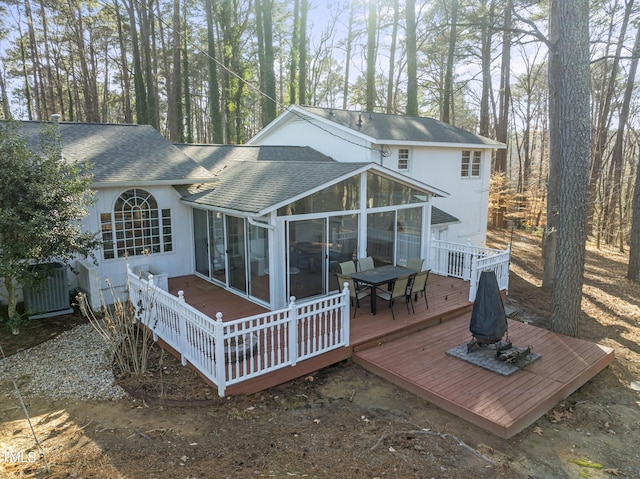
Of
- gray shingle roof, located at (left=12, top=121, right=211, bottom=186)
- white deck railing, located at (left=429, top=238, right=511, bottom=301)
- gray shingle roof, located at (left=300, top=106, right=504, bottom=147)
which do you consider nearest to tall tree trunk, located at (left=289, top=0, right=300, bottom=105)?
gray shingle roof, located at (left=300, top=106, right=504, bottom=147)

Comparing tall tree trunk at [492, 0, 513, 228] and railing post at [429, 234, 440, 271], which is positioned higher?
tall tree trunk at [492, 0, 513, 228]

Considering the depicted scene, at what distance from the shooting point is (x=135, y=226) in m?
9.87

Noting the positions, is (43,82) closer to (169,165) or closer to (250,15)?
(250,15)

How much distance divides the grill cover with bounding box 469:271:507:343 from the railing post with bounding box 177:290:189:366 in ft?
14.7

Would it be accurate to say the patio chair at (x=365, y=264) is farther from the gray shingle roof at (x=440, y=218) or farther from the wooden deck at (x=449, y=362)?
the gray shingle roof at (x=440, y=218)

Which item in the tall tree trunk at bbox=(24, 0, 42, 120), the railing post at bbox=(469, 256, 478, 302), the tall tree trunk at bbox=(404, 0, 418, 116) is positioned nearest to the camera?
the railing post at bbox=(469, 256, 478, 302)

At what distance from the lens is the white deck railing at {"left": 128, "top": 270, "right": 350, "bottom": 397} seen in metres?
5.67

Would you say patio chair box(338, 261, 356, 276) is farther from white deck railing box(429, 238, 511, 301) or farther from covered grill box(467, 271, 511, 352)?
covered grill box(467, 271, 511, 352)

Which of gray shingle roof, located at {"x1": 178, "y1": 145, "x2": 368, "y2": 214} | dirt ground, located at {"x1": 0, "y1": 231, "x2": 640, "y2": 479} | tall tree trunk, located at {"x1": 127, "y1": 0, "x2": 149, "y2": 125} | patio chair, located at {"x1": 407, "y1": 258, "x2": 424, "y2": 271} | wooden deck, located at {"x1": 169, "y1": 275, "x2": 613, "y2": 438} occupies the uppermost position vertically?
tall tree trunk, located at {"x1": 127, "y1": 0, "x2": 149, "y2": 125}

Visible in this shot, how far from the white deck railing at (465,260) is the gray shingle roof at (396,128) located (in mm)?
3668

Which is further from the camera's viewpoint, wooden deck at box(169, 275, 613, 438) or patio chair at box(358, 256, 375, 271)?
patio chair at box(358, 256, 375, 271)

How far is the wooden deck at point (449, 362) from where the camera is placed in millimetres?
5504

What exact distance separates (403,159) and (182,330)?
9.40 m

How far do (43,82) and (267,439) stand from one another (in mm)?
32711
